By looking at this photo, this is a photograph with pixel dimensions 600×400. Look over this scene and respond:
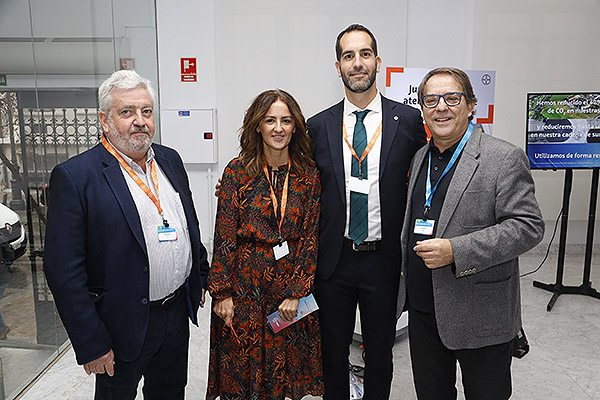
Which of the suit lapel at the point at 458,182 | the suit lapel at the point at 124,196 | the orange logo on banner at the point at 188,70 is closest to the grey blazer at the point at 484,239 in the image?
the suit lapel at the point at 458,182

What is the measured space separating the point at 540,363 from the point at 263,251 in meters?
2.42

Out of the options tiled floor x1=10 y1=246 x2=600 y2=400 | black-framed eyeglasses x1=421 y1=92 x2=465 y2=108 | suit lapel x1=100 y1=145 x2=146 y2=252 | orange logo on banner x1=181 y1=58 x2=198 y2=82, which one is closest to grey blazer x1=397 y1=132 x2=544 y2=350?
black-framed eyeglasses x1=421 y1=92 x2=465 y2=108

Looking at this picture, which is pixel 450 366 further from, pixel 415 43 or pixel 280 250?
pixel 415 43

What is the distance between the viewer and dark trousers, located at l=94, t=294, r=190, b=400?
192cm

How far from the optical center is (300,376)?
235 centimetres

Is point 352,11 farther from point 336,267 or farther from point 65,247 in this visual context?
point 65,247

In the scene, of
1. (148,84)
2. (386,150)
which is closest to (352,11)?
(386,150)

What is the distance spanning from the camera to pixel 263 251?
7.22 ft

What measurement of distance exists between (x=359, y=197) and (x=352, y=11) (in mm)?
3969

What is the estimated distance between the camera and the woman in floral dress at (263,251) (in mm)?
2189

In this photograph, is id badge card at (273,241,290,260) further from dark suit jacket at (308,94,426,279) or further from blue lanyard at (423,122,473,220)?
blue lanyard at (423,122,473,220)

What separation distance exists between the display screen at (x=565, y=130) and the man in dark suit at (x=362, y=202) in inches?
105

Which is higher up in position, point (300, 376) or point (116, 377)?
point (116, 377)

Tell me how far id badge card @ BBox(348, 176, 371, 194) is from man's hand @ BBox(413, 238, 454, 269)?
1.74 feet
